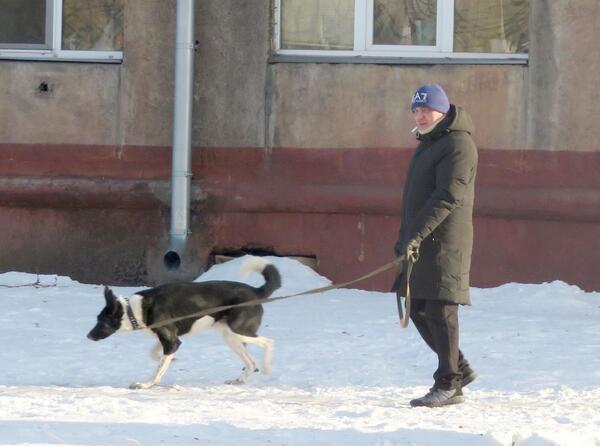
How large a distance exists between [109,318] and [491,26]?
526cm

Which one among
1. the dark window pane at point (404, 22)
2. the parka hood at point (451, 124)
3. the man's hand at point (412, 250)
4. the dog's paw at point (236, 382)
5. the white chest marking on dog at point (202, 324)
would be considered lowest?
the dog's paw at point (236, 382)

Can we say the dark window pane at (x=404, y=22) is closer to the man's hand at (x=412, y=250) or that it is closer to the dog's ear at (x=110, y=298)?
the dog's ear at (x=110, y=298)

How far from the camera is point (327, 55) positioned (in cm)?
1205

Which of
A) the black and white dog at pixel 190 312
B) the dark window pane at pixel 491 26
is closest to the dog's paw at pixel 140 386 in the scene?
the black and white dog at pixel 190 312

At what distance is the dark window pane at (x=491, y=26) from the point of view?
38.9 ft

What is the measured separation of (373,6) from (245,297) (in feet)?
15.0

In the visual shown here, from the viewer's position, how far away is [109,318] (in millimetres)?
8273

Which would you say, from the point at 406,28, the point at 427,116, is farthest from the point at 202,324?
the point at 406,28

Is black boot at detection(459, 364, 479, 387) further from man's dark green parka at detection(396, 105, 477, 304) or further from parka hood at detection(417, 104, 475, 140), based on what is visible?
parka hood at detection(417, 104, 475, 140)

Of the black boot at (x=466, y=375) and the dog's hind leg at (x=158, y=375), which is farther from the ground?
the black boot at (x=466, y=375)

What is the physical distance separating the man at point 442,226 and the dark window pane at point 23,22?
238 inches

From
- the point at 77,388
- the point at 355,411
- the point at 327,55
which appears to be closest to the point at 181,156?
the point at 327,55

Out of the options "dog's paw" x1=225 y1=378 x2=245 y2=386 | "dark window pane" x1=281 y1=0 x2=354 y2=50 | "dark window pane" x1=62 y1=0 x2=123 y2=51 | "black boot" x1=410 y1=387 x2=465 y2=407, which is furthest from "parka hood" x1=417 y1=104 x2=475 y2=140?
"dark window pane" x1=62 y1=0 x2=123 y2=51

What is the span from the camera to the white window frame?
12234mm
